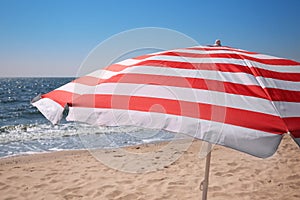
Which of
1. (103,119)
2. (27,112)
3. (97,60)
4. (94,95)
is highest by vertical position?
(97,60)

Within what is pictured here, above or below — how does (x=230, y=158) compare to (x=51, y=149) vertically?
above

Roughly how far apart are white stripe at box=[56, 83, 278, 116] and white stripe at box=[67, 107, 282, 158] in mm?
148

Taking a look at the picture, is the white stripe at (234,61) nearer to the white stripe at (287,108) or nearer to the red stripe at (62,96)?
the white stripe at (287,108)

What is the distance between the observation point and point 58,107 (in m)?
1.86

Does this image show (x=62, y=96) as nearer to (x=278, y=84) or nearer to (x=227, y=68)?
(x=227, y=68)

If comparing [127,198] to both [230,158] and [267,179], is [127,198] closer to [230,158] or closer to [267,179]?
[267,179]

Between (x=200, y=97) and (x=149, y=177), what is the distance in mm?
3733

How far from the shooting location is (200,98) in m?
1.56

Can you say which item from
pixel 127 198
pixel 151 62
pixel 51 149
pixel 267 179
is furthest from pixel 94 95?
pixel 51 149

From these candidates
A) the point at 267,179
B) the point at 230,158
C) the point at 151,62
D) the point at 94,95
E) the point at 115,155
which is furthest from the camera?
the point at 115,155

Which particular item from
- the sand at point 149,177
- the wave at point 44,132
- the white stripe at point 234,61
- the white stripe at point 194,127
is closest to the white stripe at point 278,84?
the white stripe at point 234,61

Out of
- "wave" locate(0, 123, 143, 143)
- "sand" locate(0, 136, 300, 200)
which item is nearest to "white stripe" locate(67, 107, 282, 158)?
"sand" locate(0, 136, 300, 200)

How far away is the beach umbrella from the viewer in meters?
1.37

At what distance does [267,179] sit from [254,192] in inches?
28.2
